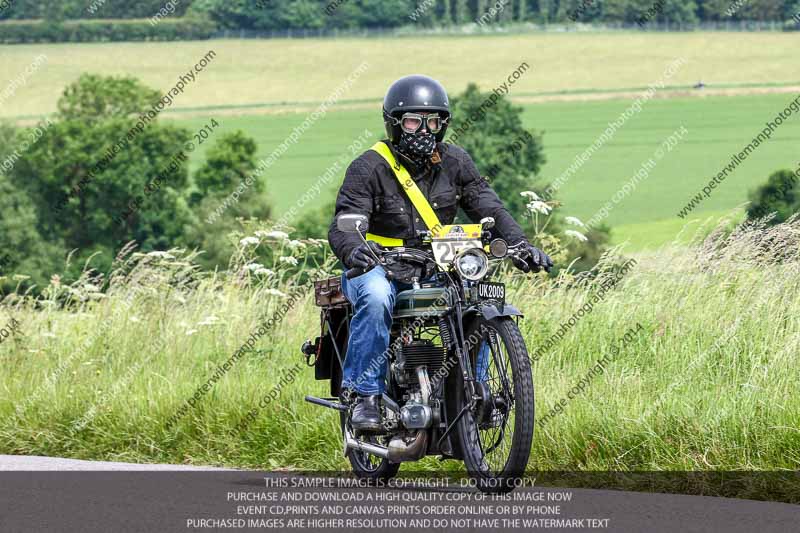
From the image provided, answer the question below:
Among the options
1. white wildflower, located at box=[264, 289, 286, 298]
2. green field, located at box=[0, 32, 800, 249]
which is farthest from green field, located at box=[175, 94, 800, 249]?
white wildflower, located at box=[264, 289, 286, 298]

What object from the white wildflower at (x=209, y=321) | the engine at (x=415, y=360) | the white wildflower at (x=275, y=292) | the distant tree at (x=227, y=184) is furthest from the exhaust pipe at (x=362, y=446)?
the distant tree at (x=227, y=184)

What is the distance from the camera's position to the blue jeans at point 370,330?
23.7 feet

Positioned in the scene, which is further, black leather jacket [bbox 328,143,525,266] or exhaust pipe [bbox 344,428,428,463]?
black leather jacket [bbox 328,143,525,266]

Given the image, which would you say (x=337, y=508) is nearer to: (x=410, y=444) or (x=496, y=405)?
(x=410, y=444)

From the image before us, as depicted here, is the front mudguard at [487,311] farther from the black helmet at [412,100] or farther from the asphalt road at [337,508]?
the black helmet at [412,100]

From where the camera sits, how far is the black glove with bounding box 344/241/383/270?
A: 23.2 ft

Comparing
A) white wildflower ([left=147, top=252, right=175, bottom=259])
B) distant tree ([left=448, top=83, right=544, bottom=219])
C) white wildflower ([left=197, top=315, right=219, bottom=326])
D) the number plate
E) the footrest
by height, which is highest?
the number plate

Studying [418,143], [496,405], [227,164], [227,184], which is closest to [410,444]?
[496,405]

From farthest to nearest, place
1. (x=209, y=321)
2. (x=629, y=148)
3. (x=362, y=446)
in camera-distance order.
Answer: (x=629, y=148), (x=209, y=321), (x=362, y=446)

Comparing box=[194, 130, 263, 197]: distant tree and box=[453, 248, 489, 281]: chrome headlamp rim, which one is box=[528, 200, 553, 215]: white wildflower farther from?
box=[194, 130, 263, 197]: distant tree

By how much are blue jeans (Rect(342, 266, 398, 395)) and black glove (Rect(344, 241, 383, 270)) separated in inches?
6.8

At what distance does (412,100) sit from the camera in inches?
295

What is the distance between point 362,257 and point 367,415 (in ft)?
2.98

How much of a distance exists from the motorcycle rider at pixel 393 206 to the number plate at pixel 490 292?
26 cm
